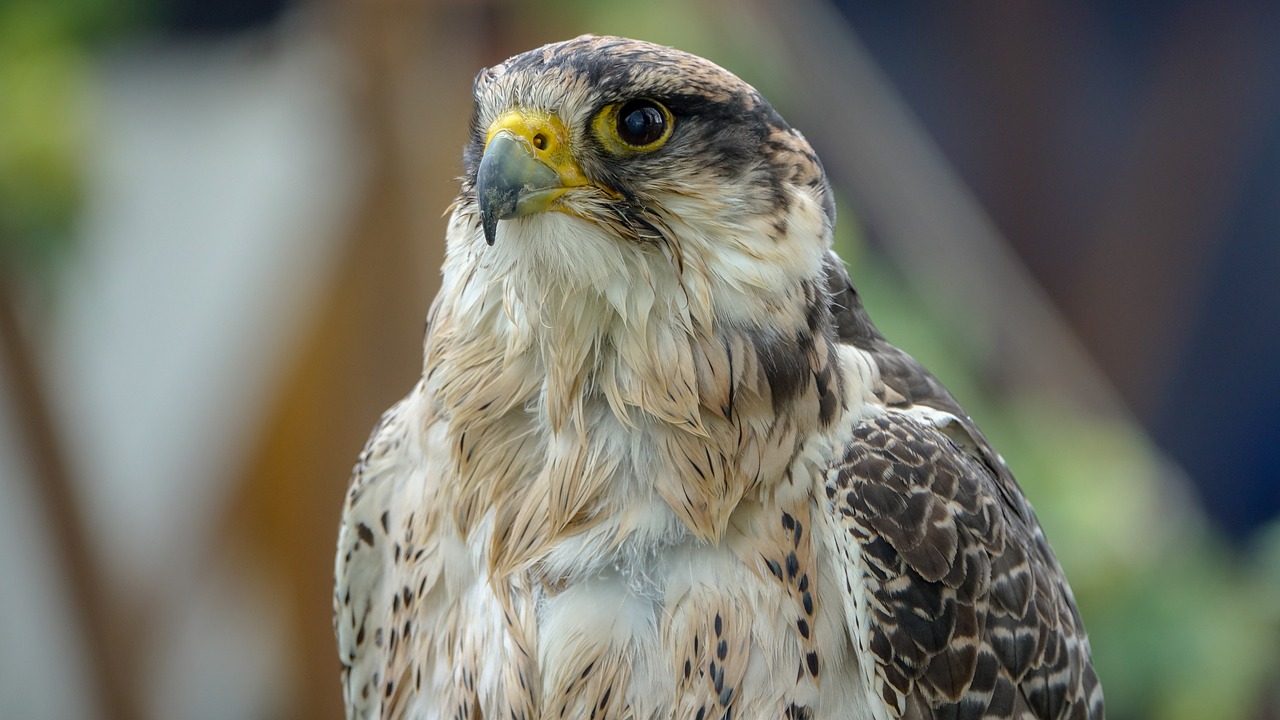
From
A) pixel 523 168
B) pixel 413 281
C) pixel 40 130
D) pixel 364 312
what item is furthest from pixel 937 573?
pixel 40 130

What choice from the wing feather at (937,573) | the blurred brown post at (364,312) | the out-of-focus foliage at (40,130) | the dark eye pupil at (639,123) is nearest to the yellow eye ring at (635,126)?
the dark eye pupil at (639,123)

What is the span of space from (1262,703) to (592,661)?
12.5 feet

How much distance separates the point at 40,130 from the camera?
3953mm

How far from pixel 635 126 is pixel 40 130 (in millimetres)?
3112

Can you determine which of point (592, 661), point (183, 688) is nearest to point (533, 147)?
point (592, 661)

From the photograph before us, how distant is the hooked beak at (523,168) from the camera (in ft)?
5.20

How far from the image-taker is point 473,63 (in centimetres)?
385

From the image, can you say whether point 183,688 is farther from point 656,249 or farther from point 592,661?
point 656,249

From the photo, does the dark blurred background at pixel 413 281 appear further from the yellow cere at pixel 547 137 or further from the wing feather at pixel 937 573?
the wing feather at pixel 937 573

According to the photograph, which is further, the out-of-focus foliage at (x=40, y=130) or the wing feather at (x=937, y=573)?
the out-of-focus foliage at (x=40, y=130)

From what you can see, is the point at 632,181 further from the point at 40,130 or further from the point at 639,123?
the point at 40,130

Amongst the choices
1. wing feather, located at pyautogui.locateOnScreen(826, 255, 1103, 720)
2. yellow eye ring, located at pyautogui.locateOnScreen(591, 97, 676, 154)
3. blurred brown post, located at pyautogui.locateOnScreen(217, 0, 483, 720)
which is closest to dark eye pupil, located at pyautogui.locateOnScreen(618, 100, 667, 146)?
yellow eye ring, located at pyautogui.locateOnScreen(591, 97, 676, 154)

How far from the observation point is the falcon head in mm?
1624

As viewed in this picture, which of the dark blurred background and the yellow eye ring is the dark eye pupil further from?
the dark blurred background
